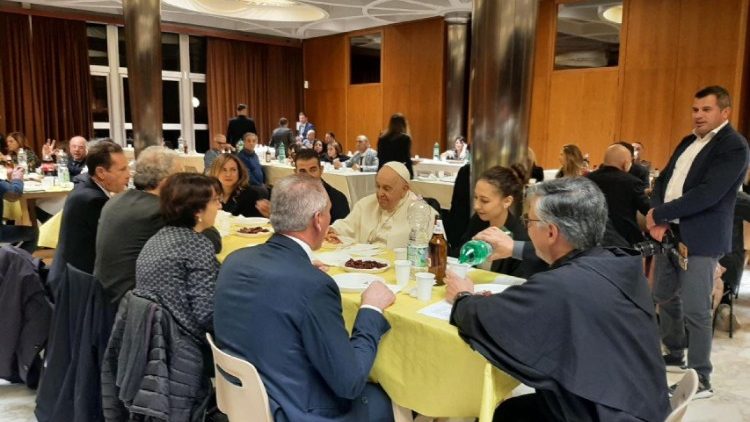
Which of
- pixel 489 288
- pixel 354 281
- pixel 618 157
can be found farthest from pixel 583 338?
pixel 618 157

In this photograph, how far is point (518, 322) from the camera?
1466 millimetres

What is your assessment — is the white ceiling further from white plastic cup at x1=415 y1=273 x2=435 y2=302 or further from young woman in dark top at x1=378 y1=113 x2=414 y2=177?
white plastic cup at x1=415 y1=273 x2=435 y2=302

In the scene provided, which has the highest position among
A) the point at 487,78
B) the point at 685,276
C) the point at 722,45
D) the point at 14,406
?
the point at 722,45

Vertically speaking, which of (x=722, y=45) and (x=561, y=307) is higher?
(x=722, y=45)

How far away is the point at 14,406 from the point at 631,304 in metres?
2.94

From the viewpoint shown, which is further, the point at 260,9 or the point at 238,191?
the point at 260,9

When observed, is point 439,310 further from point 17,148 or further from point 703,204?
point 17,148

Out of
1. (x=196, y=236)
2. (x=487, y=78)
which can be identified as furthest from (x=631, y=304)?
(x=487, y=78)

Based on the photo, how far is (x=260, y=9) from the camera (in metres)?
11.0

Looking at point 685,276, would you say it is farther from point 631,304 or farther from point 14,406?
point 14,406

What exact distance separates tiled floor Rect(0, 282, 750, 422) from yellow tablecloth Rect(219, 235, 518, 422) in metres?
1.68

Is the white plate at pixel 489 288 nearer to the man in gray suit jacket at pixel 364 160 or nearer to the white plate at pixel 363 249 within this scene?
the white plate at pixel 363 249

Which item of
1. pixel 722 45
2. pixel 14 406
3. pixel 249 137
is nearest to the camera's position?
pixel 14 406

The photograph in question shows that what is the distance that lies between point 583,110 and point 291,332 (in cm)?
890
